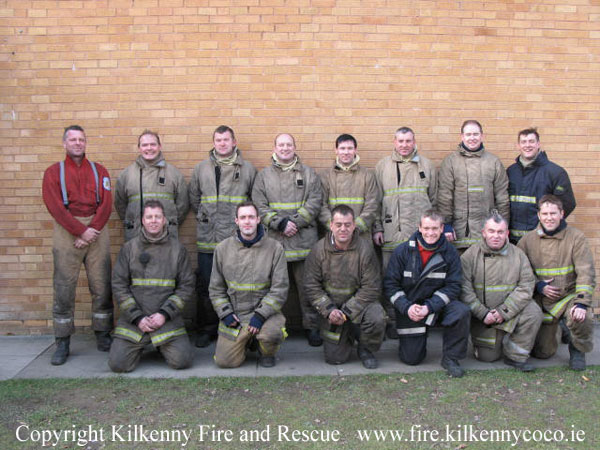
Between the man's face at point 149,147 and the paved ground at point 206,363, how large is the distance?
210 cm

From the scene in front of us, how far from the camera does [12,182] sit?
6.38 m

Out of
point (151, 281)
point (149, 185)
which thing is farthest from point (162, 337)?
point (149, 185)

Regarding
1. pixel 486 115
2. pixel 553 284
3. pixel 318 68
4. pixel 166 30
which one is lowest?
pixel 553 284

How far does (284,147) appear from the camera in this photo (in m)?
5.88

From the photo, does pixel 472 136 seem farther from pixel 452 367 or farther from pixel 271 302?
pixel 271 302

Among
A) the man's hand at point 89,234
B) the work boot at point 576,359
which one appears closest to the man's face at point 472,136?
the work boot at point 576,359

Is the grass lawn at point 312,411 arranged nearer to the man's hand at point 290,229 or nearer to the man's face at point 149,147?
the man's hand at point 290,229

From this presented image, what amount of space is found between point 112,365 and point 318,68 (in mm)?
3931

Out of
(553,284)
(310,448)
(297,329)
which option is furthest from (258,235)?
(553,284)

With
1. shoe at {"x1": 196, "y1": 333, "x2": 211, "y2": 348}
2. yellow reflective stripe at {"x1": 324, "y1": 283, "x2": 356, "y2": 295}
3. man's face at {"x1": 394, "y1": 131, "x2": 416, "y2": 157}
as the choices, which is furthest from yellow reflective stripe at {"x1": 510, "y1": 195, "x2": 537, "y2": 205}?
shoe at {"x1": 196, "y1": 333, "x2": 211, "y2": 348}

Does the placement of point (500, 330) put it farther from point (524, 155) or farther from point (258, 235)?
point (258, 235)

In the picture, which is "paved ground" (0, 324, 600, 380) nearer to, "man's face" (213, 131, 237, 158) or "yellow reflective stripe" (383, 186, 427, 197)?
"yellow reflective stripe" (383, 186, 427, 197)

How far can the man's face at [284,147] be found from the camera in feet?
19.3

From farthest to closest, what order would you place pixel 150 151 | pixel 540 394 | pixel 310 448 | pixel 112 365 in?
A: 1. pixel 150 151
2. pixel 112 365
3. pixel 540 394
4. pixel 310 448
